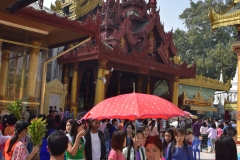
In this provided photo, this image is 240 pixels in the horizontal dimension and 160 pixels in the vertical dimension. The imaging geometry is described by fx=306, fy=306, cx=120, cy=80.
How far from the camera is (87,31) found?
10961mm

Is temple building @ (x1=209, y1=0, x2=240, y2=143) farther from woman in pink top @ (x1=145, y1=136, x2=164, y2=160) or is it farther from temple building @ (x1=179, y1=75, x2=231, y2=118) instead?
temple building @ (x1=179, y1=75, x2=231, y2=118)

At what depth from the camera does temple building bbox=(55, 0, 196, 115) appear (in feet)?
52.3

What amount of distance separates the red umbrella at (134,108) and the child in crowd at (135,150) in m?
0.32

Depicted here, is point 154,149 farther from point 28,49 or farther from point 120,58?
point 120,58

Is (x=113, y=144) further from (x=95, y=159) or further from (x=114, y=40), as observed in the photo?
(x=114, y=40)

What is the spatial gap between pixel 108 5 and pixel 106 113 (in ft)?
57.6

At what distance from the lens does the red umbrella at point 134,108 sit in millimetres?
4391

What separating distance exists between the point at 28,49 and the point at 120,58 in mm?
6167

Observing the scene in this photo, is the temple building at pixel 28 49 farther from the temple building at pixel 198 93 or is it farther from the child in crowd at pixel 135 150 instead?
the temple building at pixel 198 93

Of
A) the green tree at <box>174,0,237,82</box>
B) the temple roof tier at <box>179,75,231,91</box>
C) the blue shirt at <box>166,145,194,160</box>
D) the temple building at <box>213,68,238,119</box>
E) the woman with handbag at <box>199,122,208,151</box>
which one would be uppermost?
the green tree at <box>174,0,237,82</box>

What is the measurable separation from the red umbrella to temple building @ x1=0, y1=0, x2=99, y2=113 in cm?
614

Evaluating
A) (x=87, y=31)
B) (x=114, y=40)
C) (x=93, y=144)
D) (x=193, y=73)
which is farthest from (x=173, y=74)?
(x=93, y=144)

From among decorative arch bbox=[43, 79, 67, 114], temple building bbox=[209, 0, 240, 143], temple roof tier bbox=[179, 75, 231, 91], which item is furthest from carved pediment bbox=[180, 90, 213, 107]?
temple building bbox=[209, 0, 240, 143]

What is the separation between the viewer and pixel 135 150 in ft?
13.9
